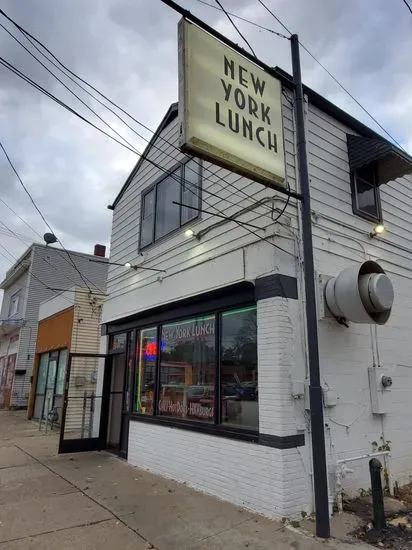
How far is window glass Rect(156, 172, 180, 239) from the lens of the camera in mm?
8633

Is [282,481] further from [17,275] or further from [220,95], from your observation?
[17,275]

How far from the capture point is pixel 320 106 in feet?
→ 24.5

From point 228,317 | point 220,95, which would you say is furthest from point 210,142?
point 228,317

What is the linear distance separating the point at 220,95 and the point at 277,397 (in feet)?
12.2

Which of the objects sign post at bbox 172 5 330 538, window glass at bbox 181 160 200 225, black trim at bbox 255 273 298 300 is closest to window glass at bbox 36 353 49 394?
window glass at bbox 181 160 200 225

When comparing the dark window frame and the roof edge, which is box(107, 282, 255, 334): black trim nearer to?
the dark window frame

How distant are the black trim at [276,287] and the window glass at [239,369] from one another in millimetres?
454

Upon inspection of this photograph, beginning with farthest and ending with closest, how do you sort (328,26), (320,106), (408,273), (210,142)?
(408,273), (320,106), (328,26), (210,142)

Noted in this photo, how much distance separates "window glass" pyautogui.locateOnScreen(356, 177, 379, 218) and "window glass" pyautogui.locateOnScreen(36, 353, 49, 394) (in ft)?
43.9

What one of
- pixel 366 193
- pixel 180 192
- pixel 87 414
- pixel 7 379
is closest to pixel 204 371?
pixel 180 192

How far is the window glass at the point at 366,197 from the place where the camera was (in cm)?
764

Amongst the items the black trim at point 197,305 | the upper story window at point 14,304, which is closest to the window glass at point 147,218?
the black trim at point 197,305

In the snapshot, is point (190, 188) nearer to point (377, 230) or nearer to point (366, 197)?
point (366, 197)

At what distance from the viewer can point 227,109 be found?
4.79m
